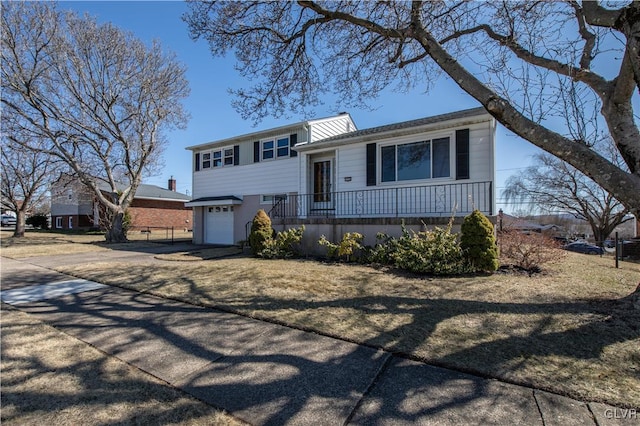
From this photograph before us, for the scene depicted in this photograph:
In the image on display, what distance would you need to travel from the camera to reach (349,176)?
11922mm

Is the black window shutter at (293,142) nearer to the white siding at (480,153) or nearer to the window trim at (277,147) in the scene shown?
the window trim at (277,147)

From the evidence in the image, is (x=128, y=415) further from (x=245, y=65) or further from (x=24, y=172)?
(x=24, y=172)

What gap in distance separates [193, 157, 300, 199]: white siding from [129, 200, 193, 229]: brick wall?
43.8 ft

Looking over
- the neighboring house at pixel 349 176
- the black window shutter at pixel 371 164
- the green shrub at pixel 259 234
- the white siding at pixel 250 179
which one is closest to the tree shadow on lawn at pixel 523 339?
the neighboring house at pixel 349 176

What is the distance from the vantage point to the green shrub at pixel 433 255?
711 cm

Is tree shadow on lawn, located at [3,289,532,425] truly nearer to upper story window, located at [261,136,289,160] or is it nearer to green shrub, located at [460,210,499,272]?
green shrub, located at [460,210,499,272]

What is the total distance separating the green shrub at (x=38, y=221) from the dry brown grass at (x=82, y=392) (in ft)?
133

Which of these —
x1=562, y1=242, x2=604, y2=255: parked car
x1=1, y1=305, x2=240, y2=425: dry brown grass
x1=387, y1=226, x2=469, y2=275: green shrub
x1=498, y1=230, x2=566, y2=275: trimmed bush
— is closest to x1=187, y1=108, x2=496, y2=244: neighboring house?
x1=498, y1=230, x2=566, y2=275: trimmed bush

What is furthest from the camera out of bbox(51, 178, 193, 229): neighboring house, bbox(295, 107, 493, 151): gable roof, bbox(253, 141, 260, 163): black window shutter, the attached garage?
bbox(51, 178, 193, 229): neighboring house

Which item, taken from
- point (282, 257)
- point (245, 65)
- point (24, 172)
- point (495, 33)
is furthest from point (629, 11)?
point (24, 172)

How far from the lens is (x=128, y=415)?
241 centimetres

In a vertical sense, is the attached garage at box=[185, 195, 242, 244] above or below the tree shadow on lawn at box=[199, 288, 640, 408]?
above

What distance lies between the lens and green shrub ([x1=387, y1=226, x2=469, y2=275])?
711 centimetres
